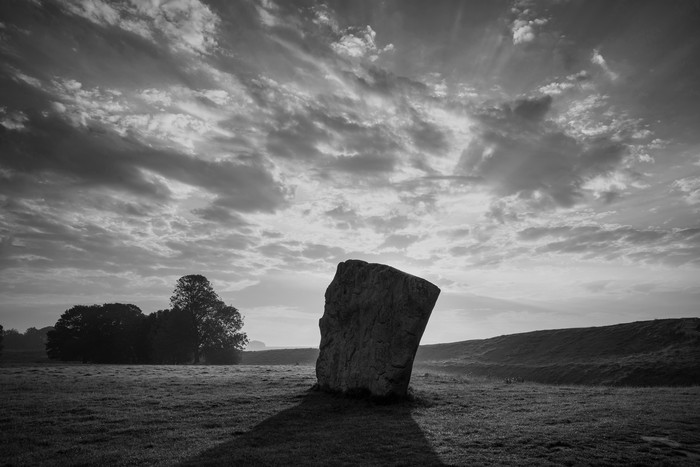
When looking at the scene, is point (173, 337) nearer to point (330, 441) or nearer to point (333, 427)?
point (333, 427)

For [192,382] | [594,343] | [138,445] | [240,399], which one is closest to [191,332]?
[192,382]

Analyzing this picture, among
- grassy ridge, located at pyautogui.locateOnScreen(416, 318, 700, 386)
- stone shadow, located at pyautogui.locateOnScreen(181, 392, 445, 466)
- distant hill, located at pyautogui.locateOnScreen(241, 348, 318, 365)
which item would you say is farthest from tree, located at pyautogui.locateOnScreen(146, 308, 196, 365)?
stone shadow, located at pyautogui.locateOnScreen(181, 392, 445, 466)

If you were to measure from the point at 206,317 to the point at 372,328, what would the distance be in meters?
48.6

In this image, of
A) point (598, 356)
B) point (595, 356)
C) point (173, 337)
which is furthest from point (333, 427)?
point (173, 337)

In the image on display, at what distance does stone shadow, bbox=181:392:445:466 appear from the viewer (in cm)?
1205

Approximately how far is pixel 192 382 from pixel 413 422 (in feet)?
59.0

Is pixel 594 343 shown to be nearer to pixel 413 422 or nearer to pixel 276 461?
pixel 413 422

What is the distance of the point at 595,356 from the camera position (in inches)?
1748

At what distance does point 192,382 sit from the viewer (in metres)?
28.1

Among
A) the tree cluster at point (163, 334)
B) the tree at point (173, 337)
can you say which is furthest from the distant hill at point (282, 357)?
the tree at point (173, 337)

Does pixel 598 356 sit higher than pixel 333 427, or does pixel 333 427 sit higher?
pixel 598 356

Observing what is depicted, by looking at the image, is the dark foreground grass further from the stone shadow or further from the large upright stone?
the large upright stone

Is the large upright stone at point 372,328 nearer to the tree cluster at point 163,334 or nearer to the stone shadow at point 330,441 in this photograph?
the stone shadow at point 330,441

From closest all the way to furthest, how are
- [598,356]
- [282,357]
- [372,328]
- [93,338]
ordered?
[372,328], [598,356], [93,338], [282,357]
